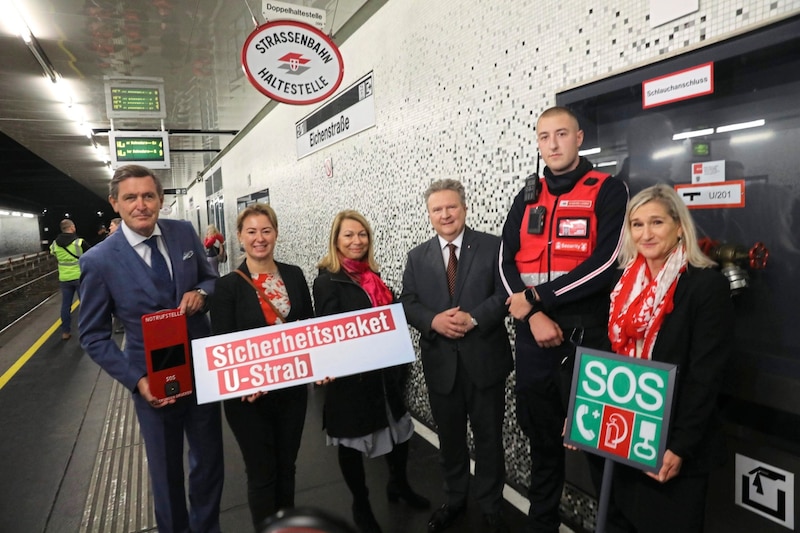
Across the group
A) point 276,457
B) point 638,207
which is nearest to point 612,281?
point 638,207

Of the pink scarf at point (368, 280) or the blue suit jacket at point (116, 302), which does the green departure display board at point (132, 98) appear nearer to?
the blue suit jacket at point (116, 302)

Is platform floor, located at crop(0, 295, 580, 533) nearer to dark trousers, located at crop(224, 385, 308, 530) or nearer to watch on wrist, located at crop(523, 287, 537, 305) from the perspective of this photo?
dark trousers, located at crop(224, 385, 308, 530)

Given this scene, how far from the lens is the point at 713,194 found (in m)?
1.70

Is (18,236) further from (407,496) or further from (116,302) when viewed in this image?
(407,496)

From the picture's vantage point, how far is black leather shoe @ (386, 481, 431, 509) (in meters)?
2.49

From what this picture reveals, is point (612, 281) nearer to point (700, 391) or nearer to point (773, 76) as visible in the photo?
point (700, 391)

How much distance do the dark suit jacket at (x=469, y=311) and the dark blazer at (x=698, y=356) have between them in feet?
2.54

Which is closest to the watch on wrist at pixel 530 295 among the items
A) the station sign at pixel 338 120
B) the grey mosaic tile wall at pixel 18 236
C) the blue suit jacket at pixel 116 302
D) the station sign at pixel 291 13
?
the blue suit jacket at pixel 116 302

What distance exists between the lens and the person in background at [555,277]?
1752 millimetres

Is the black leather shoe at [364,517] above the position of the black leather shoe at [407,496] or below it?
above

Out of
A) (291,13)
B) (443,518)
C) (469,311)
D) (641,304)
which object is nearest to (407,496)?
(443,518)

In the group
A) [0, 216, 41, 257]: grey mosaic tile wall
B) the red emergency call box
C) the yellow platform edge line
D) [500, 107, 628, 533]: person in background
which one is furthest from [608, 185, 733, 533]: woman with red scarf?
[0, 216, 41, 257]: grey mosaic tile wall

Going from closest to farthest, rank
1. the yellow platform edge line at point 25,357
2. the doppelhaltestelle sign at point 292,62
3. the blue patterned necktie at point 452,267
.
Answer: the blue patterned necktie at point 452,267 < the doppelhaltestelle sign at point 292,62 < the yellow platform edge line at point 25,357

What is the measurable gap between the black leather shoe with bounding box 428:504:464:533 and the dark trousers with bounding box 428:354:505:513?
33 mm
